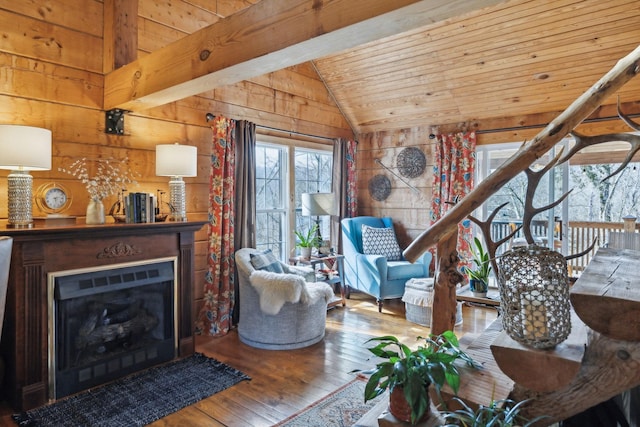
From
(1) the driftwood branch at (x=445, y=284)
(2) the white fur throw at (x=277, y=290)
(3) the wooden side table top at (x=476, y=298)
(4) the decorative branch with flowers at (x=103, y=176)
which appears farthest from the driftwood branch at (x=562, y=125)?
(4) the decorative branch with flowers at (x=103, y=176)

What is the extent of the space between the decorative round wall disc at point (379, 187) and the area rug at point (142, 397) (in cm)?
315

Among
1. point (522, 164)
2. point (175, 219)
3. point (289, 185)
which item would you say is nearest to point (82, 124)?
point (175, 219)

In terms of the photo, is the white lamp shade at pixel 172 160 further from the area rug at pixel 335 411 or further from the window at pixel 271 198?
the area rug at pixel 335 411

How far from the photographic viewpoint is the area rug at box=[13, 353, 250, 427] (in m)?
2.28

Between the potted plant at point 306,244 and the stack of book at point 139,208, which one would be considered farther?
the potted plant at point 306,244

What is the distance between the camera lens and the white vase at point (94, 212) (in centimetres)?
276

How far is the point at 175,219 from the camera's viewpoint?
3.21 m

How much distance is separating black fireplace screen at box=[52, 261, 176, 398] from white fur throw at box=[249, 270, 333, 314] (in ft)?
2.21

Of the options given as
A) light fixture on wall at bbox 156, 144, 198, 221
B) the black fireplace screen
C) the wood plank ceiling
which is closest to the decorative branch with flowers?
light fixture on wall at bbox 156, 144, 198, 221

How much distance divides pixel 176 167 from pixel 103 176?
21.3 inches

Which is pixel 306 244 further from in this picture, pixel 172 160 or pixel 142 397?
pixel 142 397

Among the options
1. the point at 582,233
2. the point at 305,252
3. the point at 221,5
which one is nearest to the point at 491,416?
the point at 305,252

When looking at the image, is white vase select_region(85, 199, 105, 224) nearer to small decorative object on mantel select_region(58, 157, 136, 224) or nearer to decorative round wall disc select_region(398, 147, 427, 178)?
small decorative object on mantel select_region(58, 157, 136, 224)

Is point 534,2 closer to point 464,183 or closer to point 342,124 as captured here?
point 464,183
